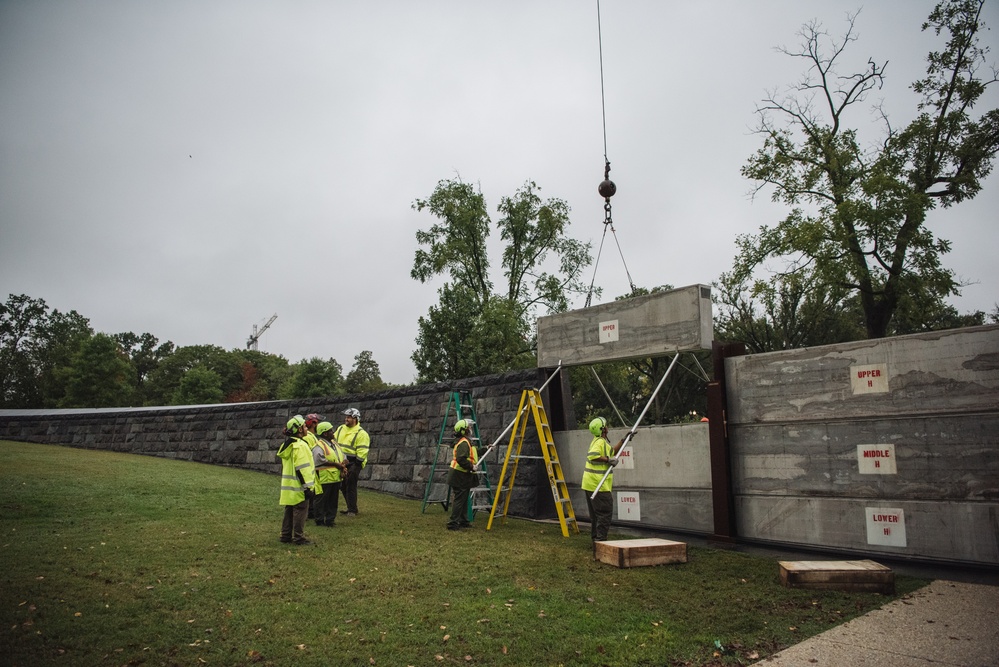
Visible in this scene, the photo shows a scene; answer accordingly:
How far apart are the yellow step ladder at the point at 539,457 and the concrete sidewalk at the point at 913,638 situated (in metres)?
4.80

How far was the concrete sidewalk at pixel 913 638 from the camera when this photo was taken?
16.2 feet

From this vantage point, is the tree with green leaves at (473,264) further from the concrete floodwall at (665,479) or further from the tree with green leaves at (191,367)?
the tree with green leaves at (191,367)

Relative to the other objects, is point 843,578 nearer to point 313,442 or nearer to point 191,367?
point 313,442

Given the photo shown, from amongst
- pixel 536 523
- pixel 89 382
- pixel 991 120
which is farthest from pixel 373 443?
pixel 89 382

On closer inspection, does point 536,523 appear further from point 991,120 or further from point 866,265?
point 991,120

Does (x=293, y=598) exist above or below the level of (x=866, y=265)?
below

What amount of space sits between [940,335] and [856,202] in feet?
59.9

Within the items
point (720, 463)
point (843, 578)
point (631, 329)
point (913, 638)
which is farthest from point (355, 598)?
point (631, 329)

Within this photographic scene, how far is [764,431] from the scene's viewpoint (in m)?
9.19

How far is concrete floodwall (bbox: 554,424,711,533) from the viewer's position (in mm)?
9797

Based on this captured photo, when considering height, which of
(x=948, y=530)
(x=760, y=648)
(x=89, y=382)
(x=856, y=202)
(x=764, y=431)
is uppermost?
(x=856, y=202)

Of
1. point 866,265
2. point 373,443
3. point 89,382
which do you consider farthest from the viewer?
point 89,382

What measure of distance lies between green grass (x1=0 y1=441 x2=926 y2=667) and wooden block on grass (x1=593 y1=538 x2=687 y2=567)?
142 millimetres

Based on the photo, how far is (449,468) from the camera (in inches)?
494
